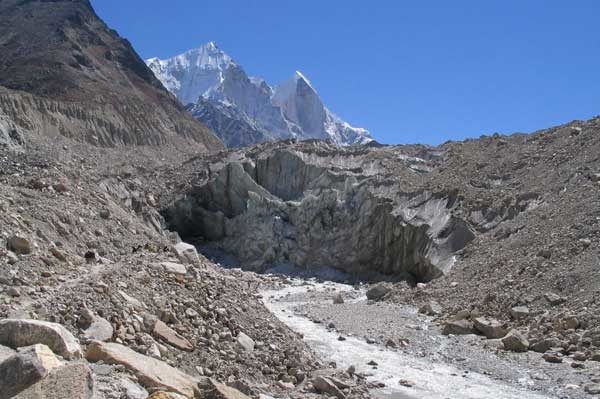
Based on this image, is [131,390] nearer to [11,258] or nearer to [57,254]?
[11,258]

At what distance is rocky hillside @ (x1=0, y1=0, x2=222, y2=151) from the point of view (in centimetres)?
6344

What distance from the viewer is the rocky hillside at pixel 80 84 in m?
63.4

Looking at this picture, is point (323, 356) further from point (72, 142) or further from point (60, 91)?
point (60, 91)

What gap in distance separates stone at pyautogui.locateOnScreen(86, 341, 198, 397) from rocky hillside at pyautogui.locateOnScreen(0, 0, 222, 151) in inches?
2103

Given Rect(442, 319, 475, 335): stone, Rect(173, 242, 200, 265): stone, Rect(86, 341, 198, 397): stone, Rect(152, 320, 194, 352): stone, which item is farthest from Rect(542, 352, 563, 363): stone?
Rect(86, 341, 198, 397): stone

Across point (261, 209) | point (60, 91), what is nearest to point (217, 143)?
point (60, 91)

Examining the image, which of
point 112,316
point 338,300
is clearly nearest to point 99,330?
point 112,316

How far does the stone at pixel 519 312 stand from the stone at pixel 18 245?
17.3 metres

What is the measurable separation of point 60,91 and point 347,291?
5030 cm

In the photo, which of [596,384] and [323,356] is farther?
[323,356]

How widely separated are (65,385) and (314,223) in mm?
40388

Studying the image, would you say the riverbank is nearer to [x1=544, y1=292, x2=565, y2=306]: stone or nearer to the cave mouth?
[x1=544, y1=292, x2=565, y2=306]: stone

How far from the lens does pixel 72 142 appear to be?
60719 mm

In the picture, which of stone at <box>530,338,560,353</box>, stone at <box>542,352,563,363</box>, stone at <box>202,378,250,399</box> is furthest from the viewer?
stone at <box>530,338,560,353</box>
